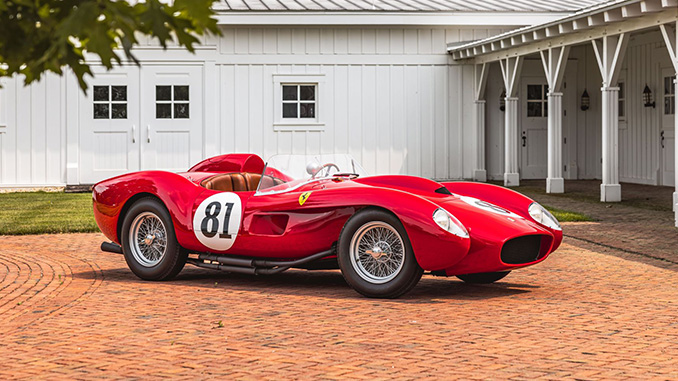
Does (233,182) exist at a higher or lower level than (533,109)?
lower

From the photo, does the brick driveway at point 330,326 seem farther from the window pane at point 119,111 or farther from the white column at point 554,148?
the window pane at point 119,111

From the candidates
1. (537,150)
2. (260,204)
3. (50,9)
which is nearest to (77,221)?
(260,204)

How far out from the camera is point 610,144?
16.4 meters

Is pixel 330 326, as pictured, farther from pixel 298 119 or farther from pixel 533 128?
pixel 533 128

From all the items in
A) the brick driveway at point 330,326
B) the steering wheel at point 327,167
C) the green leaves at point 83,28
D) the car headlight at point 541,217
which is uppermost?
the green leaves at point 83,28

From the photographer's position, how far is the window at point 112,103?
69.3 ft

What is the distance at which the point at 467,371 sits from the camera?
482 cm

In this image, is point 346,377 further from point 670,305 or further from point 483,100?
point 483,100

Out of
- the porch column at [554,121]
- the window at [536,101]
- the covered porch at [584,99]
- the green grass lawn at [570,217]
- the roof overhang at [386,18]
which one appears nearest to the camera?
the green grass lawn at [570,217]

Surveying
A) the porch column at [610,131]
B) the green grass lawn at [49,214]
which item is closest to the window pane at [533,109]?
the porch column at [610,131]

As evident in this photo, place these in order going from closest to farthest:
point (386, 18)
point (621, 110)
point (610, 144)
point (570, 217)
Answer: point (570, 217)
point (610, 144)
point (386, 18)
point (621, 110)

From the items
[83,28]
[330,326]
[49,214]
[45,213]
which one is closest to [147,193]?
[330,326]

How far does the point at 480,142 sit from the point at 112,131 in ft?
27.3

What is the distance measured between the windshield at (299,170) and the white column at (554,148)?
11.4 m
